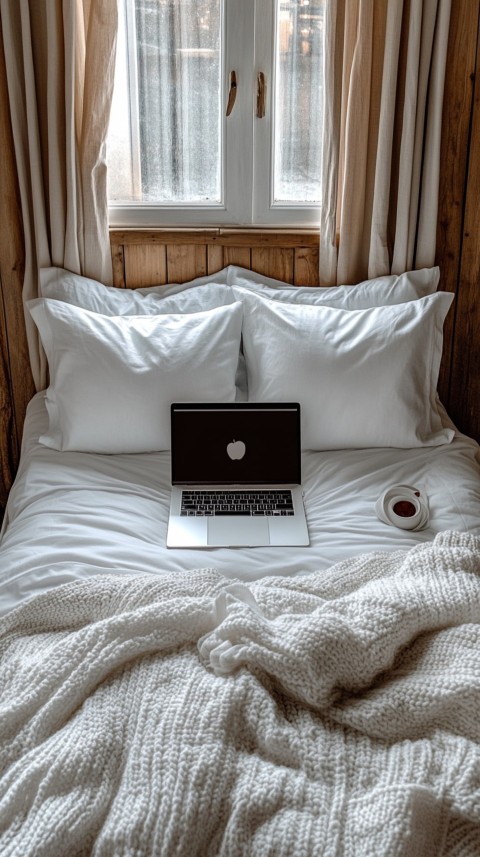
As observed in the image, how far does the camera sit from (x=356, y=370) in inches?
81.4

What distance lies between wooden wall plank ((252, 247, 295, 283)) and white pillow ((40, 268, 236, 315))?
0.14 metres

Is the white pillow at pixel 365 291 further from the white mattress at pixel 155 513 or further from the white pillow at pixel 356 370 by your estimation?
the white mattress at pixel 155 513

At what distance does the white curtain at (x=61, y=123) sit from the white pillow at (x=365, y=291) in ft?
1.60

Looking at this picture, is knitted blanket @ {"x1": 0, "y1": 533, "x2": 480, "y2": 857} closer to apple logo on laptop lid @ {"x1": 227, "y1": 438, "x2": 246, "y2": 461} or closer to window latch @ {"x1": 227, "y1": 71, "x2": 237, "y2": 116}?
apple logo on laptop lid @ {"x1": 227, "y1": 438, "x2": 246, "y2": 461}

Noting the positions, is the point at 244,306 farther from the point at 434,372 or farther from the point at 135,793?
the point at 135,793

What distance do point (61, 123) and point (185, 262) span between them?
1.71ft

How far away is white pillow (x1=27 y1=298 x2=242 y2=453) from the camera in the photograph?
2039 mm

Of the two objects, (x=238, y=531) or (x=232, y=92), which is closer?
(x=238, y=531)

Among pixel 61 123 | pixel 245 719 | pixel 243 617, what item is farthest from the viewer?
pixel 61 123

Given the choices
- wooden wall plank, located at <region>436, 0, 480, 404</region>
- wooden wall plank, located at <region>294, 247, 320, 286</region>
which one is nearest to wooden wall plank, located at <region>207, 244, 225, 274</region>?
wooden wall plank, located at <region>294, 247, 320, 286</region>

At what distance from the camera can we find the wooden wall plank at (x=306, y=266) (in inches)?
95.5

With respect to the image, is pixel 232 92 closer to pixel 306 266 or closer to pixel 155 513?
pixel 306 266

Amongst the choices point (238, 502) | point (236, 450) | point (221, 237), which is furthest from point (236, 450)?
point (221, 237)

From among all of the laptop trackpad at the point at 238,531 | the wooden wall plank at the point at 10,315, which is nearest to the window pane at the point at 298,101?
the wooden wall plank at the point at 10,315
